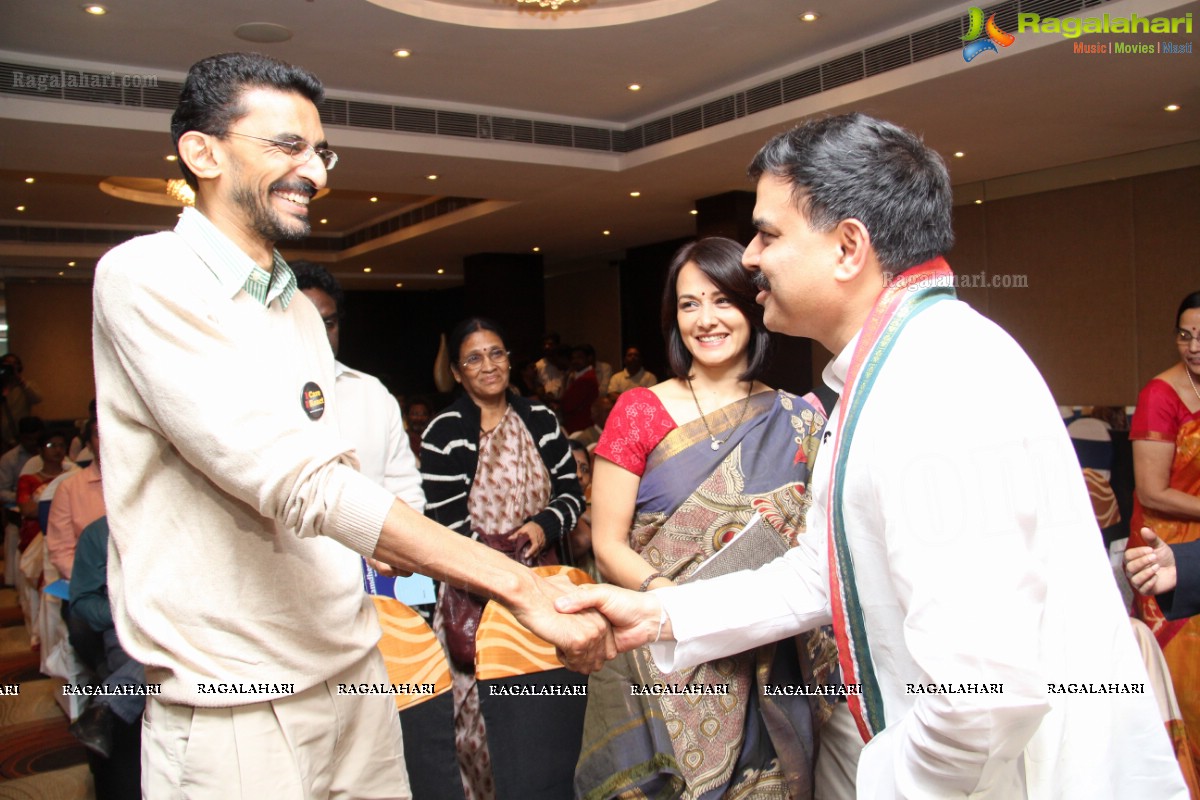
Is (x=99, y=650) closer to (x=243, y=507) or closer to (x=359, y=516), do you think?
(x=243, y=507)

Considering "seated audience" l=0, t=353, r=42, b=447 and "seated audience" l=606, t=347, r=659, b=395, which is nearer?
"seated audience" l=0, t=353, r=42, b=447

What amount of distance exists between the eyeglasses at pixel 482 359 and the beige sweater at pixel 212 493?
1725mm

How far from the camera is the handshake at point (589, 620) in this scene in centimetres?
133

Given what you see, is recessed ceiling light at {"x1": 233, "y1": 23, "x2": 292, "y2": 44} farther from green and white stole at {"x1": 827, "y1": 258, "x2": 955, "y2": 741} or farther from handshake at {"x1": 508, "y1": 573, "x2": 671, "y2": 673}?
green and white stole at {"x1": 827, "y1": 258, "x2": 955, "y2": 741}

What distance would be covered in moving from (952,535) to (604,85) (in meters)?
5.85

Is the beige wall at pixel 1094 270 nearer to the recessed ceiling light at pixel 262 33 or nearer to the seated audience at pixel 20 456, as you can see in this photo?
the recessed ceiling light at pixel 262 33

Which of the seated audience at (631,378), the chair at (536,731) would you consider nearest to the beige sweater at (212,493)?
the chair at (536,731)

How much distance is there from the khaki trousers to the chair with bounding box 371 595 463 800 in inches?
23.2

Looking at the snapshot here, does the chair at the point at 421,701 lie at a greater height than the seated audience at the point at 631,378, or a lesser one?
lesser

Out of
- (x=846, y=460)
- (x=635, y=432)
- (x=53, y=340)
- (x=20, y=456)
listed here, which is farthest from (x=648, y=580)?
(x=53, y=340)

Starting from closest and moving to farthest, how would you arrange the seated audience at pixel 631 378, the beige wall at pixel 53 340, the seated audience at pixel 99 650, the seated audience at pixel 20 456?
the seated audience at pixel 99 650, the seated audience at pixel 20 456, the seated audience at pixel 631 378, the beige wall at pixel 53 340

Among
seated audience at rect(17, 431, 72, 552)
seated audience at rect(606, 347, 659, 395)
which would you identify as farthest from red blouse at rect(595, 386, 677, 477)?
seated audience at rect(606, 347, 659, 395)

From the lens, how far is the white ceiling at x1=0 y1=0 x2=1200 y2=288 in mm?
5016

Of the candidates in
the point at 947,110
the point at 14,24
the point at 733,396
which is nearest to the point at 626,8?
the point at 947,110
